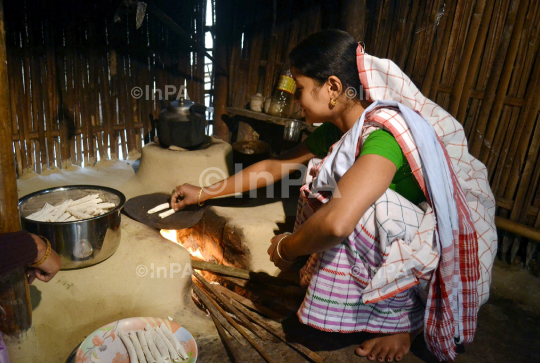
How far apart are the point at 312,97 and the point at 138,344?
58.6 inches

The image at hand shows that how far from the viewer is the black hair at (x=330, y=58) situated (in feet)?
6.19

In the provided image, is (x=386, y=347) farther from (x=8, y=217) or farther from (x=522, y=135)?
(x=522, y=135)

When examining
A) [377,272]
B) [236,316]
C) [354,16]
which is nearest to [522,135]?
[354,16]

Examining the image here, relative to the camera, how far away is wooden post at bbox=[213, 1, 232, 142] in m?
4.54

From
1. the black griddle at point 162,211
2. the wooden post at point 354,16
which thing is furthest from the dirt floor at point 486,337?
the wooden post at point 354,16

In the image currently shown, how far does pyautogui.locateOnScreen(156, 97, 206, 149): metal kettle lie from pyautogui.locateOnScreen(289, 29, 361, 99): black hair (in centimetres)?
187

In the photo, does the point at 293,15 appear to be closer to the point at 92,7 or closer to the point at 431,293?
the point at 92,7

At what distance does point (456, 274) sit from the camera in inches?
73.2

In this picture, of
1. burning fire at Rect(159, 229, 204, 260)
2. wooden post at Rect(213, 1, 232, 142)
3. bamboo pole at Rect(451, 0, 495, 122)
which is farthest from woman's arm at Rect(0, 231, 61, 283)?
wooden post at Rect(213, 1, 232, 142)

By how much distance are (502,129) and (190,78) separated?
3.67 m

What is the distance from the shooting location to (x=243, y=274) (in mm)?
2691

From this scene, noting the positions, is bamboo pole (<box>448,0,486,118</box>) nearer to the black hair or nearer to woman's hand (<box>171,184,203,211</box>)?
the black hair

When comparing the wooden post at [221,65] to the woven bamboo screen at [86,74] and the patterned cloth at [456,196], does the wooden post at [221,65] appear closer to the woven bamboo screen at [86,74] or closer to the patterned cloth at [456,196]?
the woven bamboo screen at [86,74]

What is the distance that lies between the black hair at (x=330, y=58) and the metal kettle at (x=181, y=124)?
73.8 inches
